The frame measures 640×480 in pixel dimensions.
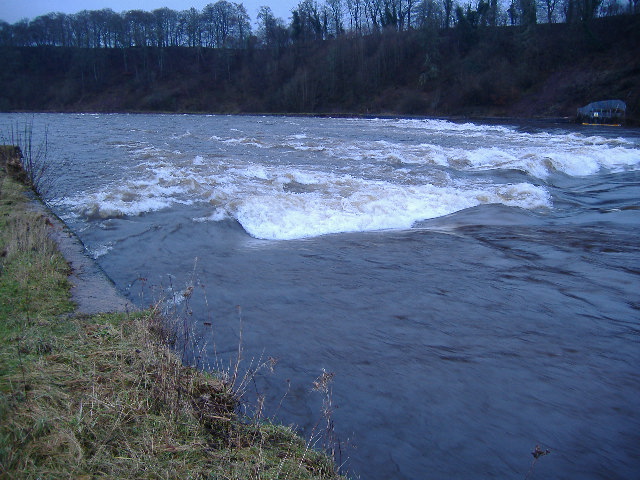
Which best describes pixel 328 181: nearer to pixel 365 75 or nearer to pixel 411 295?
pixel 411 295

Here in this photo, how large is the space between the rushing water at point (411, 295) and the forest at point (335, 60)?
35.9 m

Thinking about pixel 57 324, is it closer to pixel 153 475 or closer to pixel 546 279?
pixel 153 475

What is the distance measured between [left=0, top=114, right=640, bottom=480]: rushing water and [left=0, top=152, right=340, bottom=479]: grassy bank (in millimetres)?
744

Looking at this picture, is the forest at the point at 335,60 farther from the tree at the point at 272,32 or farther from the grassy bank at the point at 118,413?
the grassy bank at the point at 118,413

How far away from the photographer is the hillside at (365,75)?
58.0m

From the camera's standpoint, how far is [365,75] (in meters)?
79.6

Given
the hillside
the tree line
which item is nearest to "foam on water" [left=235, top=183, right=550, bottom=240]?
the hillside

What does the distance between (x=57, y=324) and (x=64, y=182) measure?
1130 cm

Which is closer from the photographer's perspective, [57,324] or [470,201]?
[57,324]

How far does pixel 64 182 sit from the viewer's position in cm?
1494

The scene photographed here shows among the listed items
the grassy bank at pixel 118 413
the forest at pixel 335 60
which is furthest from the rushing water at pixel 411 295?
the forest at pixel 335 60

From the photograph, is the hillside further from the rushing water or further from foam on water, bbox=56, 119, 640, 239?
the rushing water

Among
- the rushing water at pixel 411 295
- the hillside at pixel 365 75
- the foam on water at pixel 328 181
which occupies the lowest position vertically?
the rushing water at pixel 411 295

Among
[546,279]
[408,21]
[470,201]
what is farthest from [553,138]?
[408,21]
